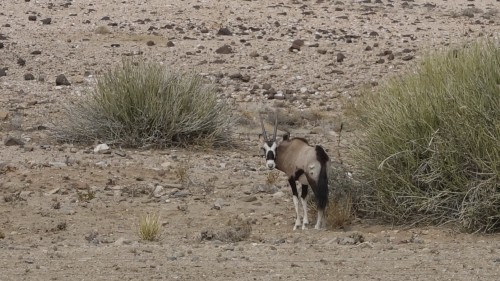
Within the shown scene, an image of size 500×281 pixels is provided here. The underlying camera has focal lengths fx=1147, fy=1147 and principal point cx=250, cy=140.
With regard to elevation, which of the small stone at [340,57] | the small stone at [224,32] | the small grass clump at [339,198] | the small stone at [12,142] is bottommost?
the small stone at [224,32]

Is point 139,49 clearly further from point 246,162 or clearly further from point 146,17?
point 246,162

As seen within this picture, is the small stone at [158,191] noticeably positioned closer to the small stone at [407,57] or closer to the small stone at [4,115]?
the small stone at [4,115]

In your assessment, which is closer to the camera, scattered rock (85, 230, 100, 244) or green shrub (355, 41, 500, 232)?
scattered rock (85, 230, 100, 244)

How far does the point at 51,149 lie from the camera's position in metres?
14.8

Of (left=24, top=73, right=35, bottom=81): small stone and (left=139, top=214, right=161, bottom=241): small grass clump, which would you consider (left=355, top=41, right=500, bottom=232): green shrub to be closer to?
(left=139, top=214, right=161, bottom=241): small grass clump

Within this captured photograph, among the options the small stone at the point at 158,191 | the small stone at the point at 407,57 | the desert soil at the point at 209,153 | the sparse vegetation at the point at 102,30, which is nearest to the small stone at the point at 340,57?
Answer: the desert soil at the point at 209,153

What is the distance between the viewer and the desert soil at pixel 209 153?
8273 millimetres

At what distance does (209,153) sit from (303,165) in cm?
477

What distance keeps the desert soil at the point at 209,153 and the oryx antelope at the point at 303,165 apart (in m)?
0.31

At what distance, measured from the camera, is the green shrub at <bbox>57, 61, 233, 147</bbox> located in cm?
1510

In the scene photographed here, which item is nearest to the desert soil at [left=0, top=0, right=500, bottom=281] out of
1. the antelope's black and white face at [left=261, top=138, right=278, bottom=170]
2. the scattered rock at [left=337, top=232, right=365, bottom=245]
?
the scattered rock at [left=337, top=232, right=365, bottom=245]

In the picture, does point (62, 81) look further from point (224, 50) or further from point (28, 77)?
point (224, 50)

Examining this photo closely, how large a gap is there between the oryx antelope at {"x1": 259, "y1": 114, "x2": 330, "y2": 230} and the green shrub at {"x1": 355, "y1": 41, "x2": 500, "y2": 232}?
54cm

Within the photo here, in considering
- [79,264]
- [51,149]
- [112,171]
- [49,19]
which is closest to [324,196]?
[79,264]
